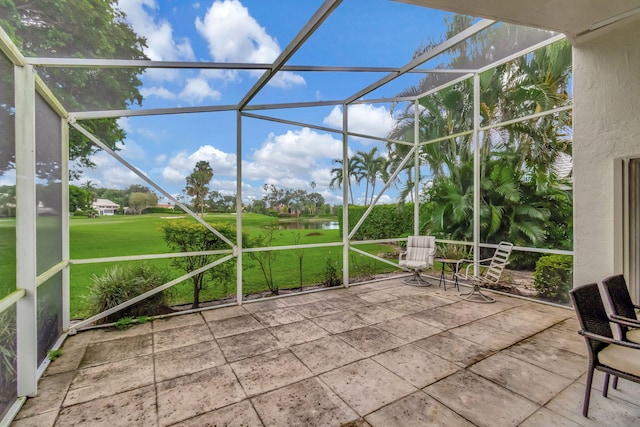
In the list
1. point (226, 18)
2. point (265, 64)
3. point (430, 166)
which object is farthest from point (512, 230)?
point (226, 18)

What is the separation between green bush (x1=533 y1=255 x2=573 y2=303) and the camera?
4.46 metres

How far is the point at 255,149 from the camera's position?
477cm

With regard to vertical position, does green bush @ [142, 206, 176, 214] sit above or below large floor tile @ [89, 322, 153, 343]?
above

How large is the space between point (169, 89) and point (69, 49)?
0.99m

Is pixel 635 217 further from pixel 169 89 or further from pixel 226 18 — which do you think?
pixel 169 89

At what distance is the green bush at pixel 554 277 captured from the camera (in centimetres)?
446

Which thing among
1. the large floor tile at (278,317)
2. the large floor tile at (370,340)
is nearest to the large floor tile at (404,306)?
the large floor tile at (370,340)

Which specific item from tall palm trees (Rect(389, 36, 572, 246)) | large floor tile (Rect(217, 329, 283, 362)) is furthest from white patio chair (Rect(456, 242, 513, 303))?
large floor tile (Rect(217, 329, 283, 362))

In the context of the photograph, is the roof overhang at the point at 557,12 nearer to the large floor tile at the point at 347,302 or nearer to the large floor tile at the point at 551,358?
the large floor tile at the point at 551,358

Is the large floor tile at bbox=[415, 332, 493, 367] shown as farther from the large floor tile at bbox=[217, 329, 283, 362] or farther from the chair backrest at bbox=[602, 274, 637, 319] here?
the large floor tile at bbox=[217, 329, 283, 362]

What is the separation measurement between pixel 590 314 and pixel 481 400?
99 centimetres

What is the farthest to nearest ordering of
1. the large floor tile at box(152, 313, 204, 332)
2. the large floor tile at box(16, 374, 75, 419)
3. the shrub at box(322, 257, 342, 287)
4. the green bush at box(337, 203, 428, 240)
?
1. the green bush at box(337, 203, 428, 240)
2. the shrub at box(322, 257, 342, 287)
3. the large floor tile at box(152, 313, 204, 332)
4. the large floor tile at box(16, 374, 75, 419)

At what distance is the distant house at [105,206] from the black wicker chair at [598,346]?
503 cm

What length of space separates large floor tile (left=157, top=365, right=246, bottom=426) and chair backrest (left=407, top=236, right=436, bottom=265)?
4203 millimetres
